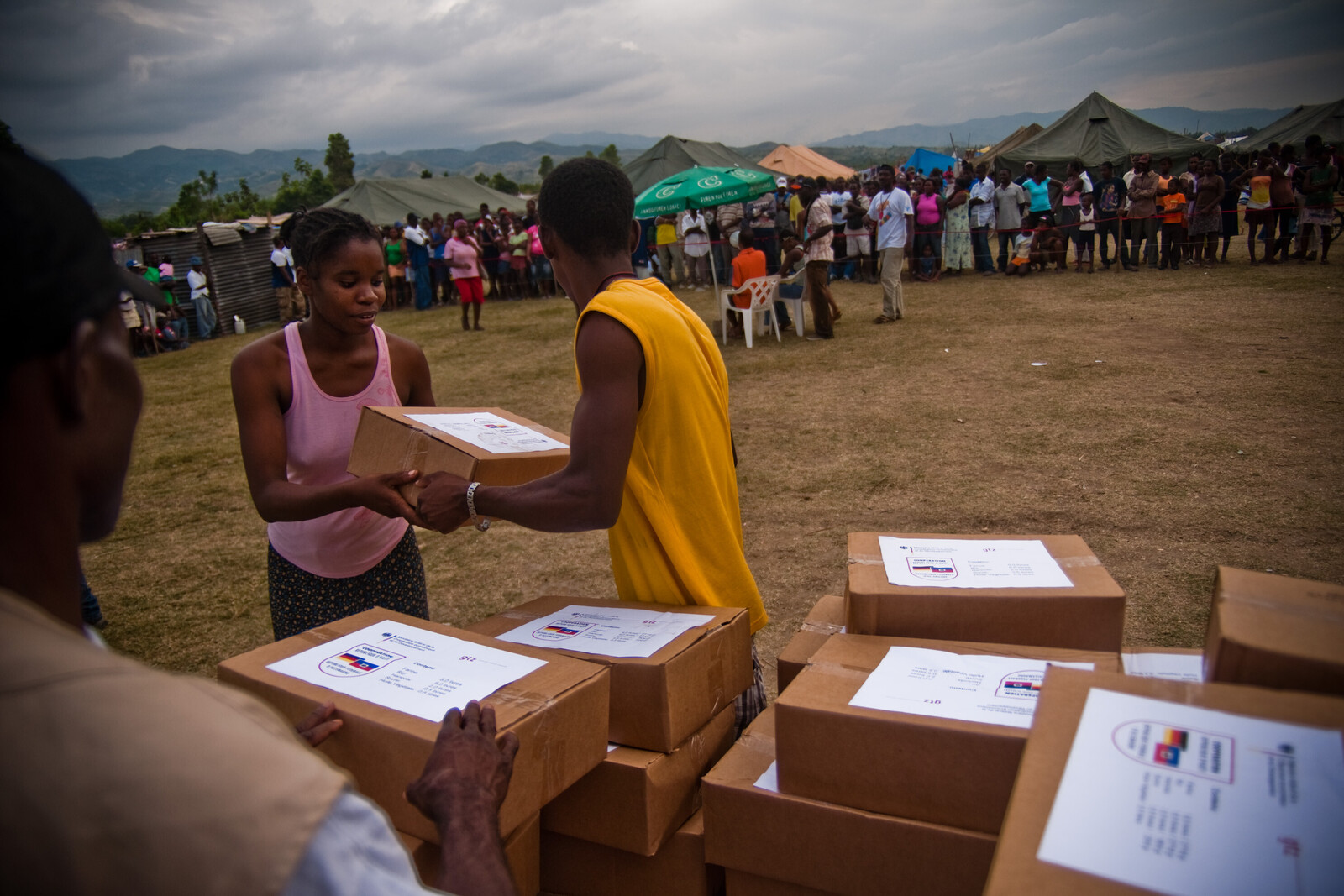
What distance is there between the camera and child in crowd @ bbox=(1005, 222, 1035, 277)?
14.7 m

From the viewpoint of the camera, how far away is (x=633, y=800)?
1.64 meters

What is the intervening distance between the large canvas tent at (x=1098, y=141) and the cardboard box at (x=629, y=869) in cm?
2105

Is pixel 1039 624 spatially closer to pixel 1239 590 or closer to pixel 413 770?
pixel 1239 590

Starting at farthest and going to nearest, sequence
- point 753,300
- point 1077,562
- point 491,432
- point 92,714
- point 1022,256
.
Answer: point 1022,256, point 753,300, point 491,432, point 1077,562, point 92,714

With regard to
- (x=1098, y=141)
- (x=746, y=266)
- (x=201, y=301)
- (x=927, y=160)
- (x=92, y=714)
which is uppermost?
(x=927, y=160)

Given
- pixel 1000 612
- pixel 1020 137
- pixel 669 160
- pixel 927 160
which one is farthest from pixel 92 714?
pixel 927 160

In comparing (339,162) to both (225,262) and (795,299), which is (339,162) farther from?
(795,299)

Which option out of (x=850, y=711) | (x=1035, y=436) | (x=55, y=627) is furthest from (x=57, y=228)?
(x=1035, y=436)

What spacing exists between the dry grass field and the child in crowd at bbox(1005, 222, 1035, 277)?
390cm

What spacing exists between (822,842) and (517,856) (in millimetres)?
604

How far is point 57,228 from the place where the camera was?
0.72 metres

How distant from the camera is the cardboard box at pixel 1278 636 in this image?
3.48 ft

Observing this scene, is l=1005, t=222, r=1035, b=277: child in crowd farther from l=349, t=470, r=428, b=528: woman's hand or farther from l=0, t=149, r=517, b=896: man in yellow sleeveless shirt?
l=0, t=149, r=517, b=896: man in yellow sleeveless shirt

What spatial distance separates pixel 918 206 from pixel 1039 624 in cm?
1439
